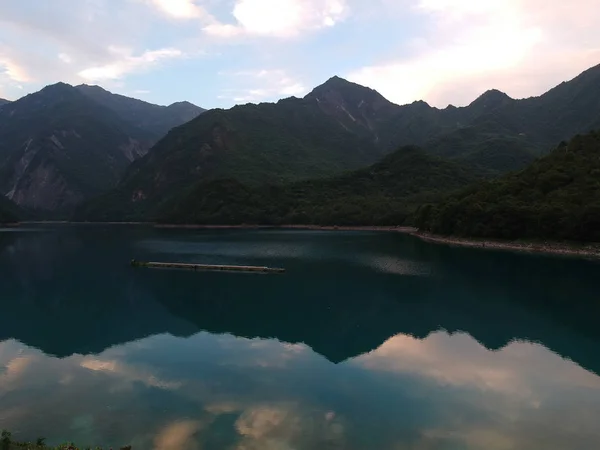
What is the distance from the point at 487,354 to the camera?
28.0 m

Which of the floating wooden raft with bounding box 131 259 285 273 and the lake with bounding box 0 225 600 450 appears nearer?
the lake with bounding box 0 225 600 450

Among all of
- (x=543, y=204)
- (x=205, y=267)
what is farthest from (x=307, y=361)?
(x=543, y=204)

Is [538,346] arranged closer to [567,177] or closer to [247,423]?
[247,423]

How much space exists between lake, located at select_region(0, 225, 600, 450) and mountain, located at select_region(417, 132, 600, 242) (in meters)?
25.7

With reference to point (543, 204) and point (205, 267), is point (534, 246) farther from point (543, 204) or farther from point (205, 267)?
point (205, 267)

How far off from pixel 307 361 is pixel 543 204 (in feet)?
249

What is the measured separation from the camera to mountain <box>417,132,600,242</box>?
7925 cm

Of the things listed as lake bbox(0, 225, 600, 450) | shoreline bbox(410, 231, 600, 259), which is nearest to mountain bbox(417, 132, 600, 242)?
shoreline bbox(410, 231, 600, 259)

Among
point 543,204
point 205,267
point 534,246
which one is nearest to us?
point 205,267

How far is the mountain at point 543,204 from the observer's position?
7925 centimetres

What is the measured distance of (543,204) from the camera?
284 feet

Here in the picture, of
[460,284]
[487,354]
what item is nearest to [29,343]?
[487,354]

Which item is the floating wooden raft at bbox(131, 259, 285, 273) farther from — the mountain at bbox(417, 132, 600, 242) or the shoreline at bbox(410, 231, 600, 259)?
the mountain at bbox(417, 132, 600, 242)

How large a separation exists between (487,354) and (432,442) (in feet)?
42.6
